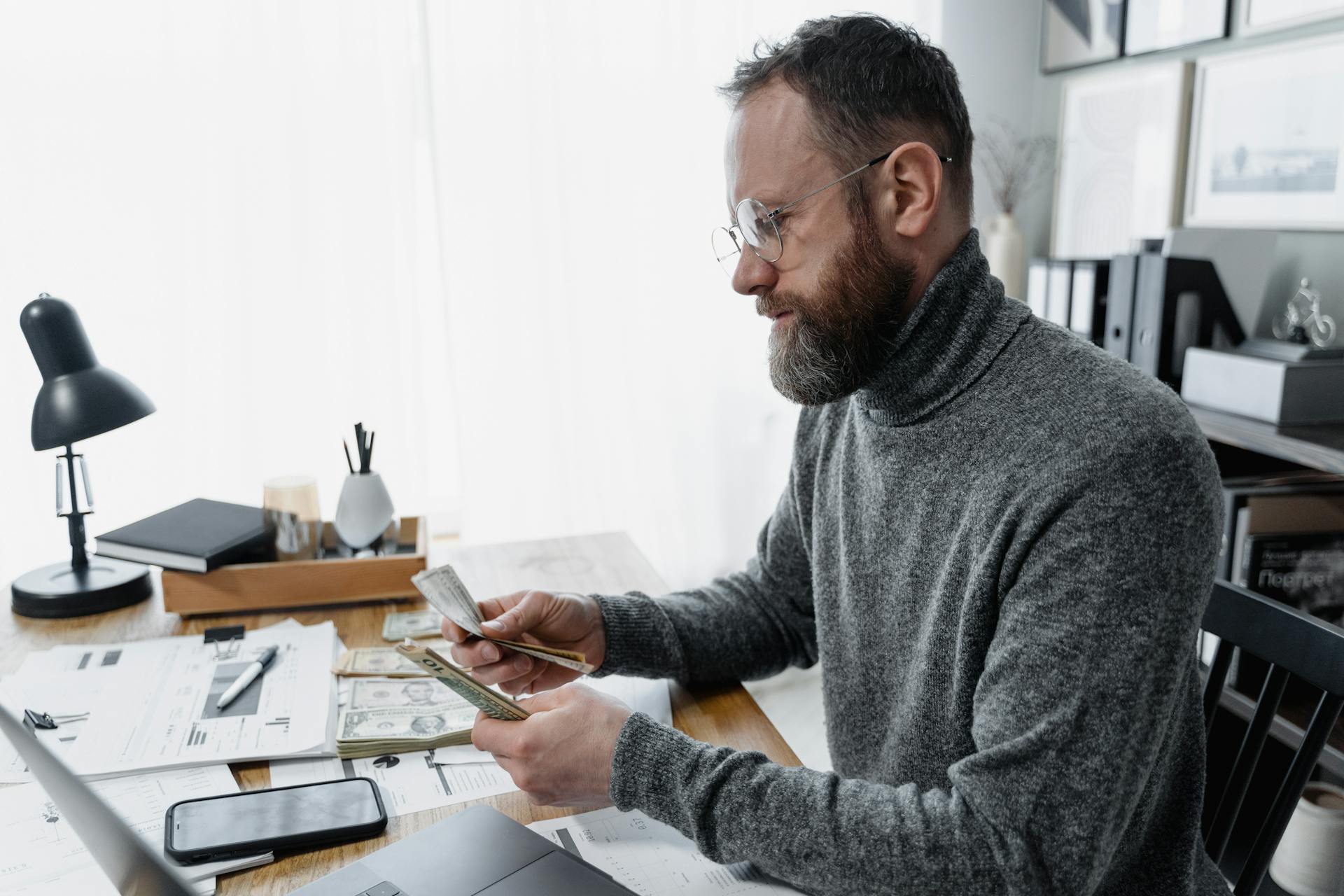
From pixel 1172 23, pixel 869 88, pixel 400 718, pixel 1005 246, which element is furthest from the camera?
pixel 1005 246

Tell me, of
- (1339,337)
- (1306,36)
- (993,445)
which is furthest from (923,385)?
(1306,36)

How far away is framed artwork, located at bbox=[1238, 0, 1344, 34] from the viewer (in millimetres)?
2090

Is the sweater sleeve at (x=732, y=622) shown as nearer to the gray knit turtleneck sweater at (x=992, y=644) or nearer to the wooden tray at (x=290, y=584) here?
the gray knit turtleneck sweater at (x=992, y=644)

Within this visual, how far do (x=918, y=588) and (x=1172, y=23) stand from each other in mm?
2132

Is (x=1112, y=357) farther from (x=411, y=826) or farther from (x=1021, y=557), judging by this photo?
(x=411, y=826)

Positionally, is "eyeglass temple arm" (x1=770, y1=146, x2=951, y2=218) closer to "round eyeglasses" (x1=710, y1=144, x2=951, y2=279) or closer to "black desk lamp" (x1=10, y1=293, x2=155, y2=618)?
"round eyeglasses" (x1=710, y1=144, x2=951, y2=279)

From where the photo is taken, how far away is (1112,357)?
949 millimetres

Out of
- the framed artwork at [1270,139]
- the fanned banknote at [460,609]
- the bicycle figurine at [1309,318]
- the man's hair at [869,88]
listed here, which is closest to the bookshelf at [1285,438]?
the bicycle figurine at [1309,318]

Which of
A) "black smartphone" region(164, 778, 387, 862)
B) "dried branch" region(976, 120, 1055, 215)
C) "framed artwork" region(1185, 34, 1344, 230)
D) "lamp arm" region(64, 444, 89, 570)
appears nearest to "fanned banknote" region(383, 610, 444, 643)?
"black smartphone" region(164, 778, 387, 862)

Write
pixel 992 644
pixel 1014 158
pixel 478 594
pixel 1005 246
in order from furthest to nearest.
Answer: pixel 1014 158 < pixel 1005 246 < pixel 478 594 < pixel 992 644

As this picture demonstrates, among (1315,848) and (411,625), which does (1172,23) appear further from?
(411,625)

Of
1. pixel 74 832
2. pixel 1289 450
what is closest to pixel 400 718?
pixel 74 832

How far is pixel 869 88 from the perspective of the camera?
100cm

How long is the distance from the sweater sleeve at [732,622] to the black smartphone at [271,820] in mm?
329
